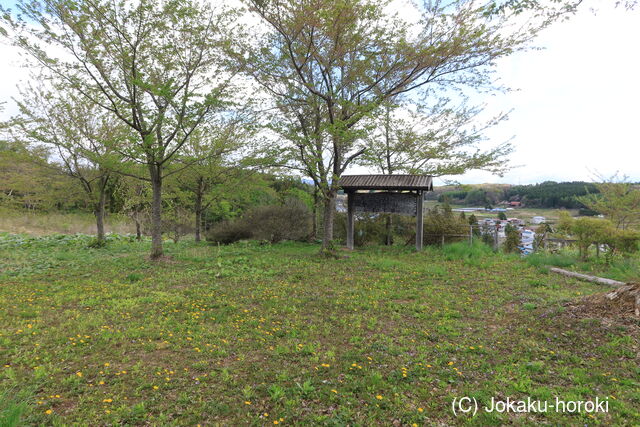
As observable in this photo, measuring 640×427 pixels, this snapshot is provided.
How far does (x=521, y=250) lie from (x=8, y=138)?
21.5 meters

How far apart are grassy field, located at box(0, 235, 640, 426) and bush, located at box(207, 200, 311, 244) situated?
291 inches

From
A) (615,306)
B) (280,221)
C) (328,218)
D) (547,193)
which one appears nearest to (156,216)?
(280,221)

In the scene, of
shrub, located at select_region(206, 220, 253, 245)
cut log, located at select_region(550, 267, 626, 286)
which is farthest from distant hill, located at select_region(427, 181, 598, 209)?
shrub, located at select_region(206, 220, 253, 245)

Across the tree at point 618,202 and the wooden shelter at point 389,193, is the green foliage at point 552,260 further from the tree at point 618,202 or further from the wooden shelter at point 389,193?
the tree at point 618,202

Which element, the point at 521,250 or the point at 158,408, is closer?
the point at 158,408

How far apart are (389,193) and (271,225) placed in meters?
5.94

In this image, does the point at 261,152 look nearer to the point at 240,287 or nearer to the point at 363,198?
the point at 363,198

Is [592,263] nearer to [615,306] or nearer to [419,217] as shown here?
[419,217]

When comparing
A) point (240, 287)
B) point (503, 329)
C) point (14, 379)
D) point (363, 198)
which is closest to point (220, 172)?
point (363, 198)

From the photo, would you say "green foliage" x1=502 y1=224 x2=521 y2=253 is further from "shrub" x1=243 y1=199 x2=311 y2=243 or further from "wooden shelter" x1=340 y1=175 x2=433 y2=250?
"shrub" x1=243 y1=199 x2=311 y2=243

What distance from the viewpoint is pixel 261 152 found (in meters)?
11.2

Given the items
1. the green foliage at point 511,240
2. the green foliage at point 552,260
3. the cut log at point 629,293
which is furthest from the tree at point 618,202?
the cut log at point 629,293

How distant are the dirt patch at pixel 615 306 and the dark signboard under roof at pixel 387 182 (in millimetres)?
6954

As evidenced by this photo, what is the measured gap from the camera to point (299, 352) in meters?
3.87
